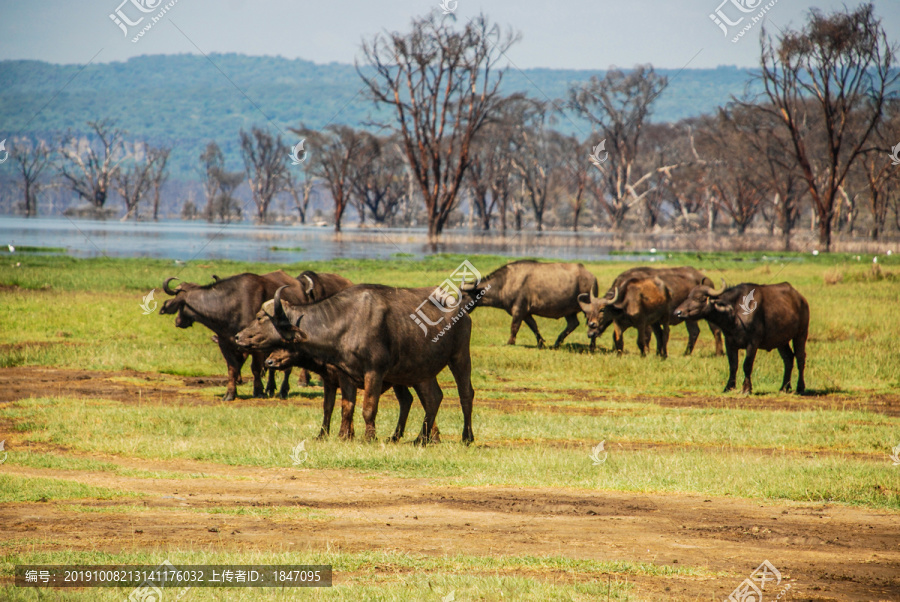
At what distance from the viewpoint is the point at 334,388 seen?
1246cm

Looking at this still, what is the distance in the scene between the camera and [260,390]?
1639cm

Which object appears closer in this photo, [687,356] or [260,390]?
[260,390]

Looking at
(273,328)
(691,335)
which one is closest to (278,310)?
(273,328)

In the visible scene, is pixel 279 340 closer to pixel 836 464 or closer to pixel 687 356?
pixel 836 464

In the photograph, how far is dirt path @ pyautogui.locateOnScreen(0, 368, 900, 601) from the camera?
730 cm

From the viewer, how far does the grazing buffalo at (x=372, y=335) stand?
11430 millimetres

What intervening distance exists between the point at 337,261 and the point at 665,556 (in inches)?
1549

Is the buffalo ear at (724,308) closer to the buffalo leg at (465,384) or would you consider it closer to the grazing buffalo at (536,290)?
the grazing buffalo at (536,290)

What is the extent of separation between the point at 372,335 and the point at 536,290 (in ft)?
42.5

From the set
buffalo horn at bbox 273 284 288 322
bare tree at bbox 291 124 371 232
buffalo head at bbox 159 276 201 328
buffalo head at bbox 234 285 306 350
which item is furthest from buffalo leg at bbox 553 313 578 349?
bare tree at bbox 291 124 371 232

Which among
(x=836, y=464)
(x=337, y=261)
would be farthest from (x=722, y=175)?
(x=836, y=464)

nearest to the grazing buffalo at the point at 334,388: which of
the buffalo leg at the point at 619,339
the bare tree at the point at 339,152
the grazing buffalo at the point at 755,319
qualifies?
the grazing buffalo at the point at 755,319

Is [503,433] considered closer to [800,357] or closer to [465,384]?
[465,384]

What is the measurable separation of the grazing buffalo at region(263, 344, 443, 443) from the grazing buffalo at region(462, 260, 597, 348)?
452 inches
